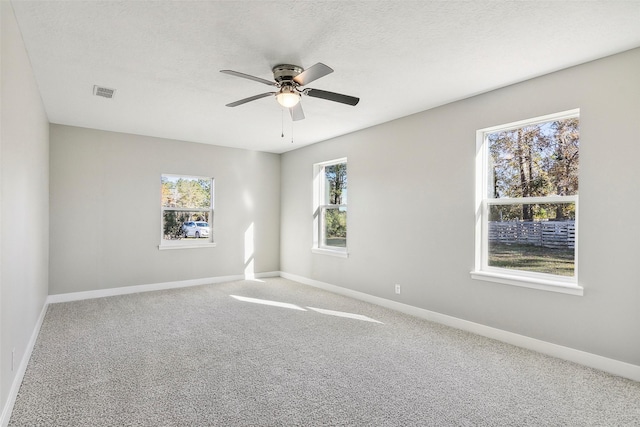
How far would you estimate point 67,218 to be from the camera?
5.03 metres

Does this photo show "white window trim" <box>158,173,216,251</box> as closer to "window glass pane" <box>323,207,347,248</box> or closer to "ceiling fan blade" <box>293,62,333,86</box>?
"window glass pane" <box>323,207,347,248</box>

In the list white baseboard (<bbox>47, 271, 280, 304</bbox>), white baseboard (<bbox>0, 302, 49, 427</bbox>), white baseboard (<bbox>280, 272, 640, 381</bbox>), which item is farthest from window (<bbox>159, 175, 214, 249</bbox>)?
white baseboard (<bbox>280, 272, 640, 381</bbox>)

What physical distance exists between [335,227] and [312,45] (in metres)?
3.65

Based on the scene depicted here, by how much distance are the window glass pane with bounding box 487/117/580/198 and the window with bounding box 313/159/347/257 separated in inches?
97.1

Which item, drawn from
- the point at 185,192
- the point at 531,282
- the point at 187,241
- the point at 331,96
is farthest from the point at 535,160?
the point at 187,241

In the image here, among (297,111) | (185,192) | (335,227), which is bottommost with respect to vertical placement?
(335,227)

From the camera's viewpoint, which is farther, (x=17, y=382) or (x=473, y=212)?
(x=473, y=212)

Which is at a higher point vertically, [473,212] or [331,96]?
[331,96]

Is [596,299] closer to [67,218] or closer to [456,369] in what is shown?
[456,369]

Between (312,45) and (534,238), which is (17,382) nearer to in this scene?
(312,45)

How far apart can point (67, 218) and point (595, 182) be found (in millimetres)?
6289

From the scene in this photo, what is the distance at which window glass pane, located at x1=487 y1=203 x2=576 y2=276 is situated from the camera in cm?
324

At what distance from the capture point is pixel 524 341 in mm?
3352

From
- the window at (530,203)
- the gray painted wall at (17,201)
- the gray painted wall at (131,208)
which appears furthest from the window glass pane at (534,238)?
the gray painted wall at (131,208)
